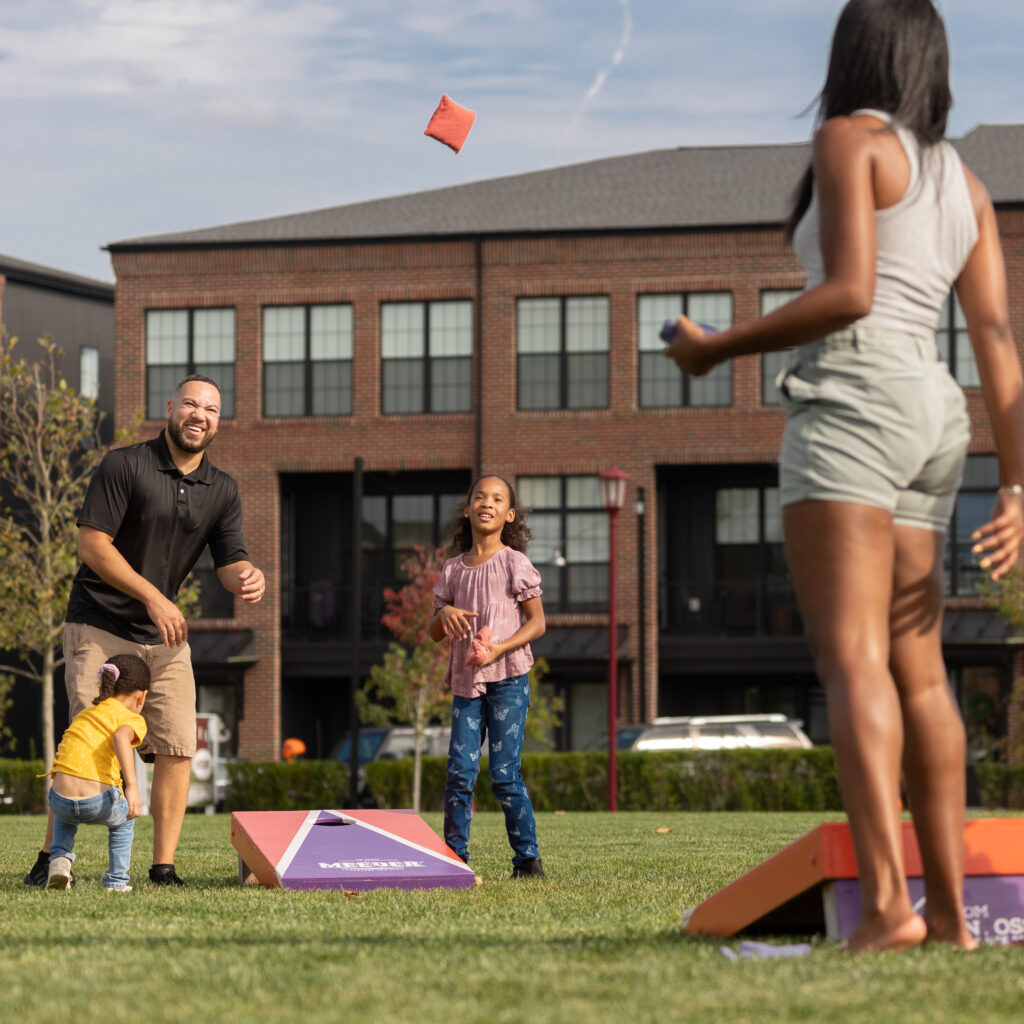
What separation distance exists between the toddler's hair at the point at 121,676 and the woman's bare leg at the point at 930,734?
367 cm

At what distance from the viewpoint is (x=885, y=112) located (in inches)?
159

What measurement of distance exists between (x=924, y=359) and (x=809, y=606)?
69cm

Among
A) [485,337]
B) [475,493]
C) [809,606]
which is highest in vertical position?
[485,337]

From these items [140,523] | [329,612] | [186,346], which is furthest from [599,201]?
[140,523]

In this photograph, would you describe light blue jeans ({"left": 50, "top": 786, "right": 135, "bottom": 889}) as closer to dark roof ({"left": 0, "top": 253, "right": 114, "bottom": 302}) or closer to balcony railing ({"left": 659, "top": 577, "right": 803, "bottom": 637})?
balcony railing ({"left": 659, "top": 577, "right": 803, "bottom": 637})

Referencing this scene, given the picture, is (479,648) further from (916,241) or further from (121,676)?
(916,241)

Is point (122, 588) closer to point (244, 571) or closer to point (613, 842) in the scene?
point (244, 571)

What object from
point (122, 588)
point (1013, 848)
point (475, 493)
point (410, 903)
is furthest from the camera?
point (475, 493)

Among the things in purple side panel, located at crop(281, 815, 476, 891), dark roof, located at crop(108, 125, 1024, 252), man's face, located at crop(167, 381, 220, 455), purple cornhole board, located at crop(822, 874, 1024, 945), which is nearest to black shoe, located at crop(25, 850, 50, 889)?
purple side panel, located at crop(281, 815, 476, 891)

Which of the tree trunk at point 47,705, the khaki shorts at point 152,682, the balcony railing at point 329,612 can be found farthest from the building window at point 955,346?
the khaki shorts at point 152,682

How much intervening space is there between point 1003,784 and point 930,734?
2183cm

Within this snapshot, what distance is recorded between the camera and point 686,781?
75.1 ft

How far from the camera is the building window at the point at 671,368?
1350 inches

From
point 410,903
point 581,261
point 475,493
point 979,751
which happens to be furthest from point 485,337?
point 410,903
